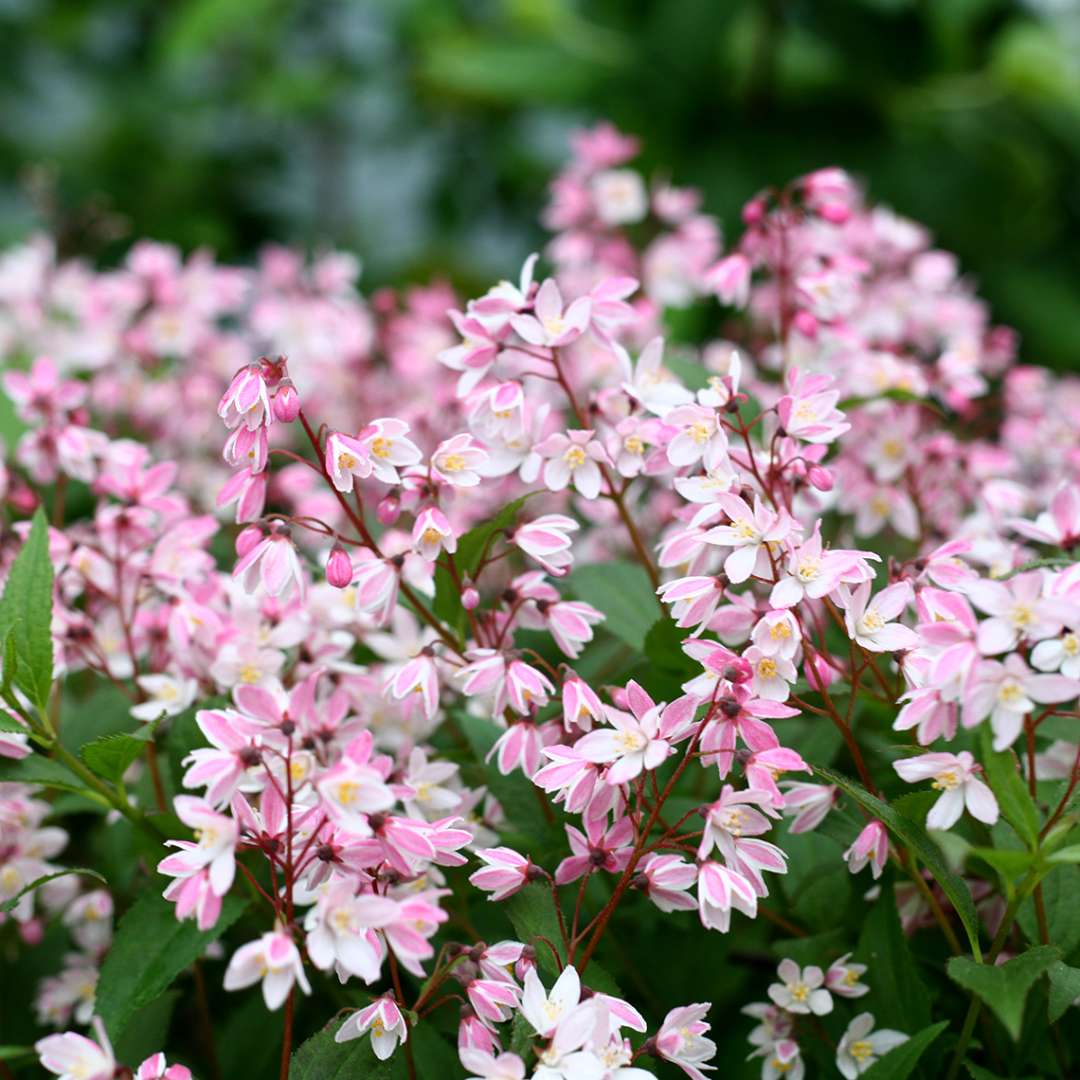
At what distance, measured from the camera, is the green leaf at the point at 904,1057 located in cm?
68

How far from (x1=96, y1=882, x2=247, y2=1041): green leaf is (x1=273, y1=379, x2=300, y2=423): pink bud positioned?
1.02 feet

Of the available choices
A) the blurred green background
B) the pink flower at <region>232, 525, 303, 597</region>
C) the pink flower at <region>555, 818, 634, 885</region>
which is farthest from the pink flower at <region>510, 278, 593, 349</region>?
the blurred green background

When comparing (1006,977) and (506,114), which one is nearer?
(1006,977)

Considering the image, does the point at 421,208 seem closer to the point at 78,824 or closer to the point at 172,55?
the point at 172,55

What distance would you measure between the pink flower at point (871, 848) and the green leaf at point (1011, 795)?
78mm

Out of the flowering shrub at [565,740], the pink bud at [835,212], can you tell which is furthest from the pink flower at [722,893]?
the pink bud at [835,212]

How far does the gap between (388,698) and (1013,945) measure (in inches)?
18.4

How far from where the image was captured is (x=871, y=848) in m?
0.74

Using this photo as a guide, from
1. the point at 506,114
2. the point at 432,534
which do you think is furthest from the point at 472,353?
the point at 506,114

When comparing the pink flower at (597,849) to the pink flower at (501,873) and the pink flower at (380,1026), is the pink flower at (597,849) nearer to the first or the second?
the pink flower at (501,873)

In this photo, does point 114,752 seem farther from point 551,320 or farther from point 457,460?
point 551,320

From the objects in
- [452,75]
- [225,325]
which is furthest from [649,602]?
[225,325]

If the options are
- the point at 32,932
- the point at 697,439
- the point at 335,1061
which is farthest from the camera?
the point at 32,932

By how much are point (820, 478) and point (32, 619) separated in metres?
0.52
